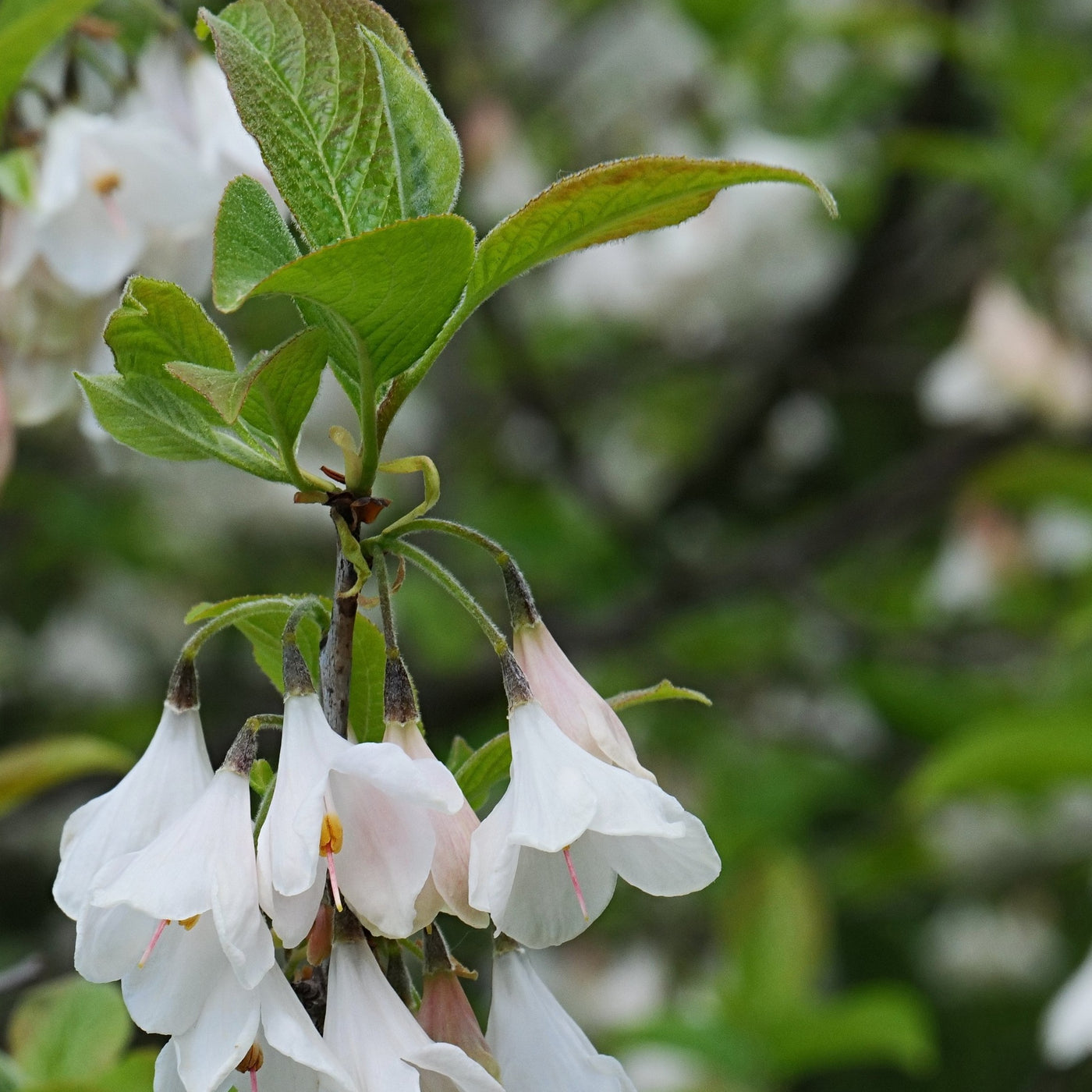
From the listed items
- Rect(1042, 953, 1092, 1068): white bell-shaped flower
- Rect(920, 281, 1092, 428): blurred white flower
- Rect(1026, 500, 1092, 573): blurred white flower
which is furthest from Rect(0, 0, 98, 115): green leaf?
Rect(1026, 500, 1092, 573): blurred white flower

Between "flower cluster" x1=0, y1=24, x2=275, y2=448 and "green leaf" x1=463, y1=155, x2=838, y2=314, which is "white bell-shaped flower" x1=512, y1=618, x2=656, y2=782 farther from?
"flower cluster" x1=0, y1=24, x2=275, y2=448

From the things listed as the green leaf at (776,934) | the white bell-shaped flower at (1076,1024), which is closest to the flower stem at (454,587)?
the white bell-shaped flower at (1076,1024)

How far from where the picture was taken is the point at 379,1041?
0.54 meters

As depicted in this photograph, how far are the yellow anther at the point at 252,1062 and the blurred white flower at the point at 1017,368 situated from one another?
2454 millimetres

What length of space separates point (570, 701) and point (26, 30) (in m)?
0.65

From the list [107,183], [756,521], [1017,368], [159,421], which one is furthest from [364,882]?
[756,521]

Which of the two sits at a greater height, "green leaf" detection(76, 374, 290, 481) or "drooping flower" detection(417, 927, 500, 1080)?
"green leaf" detection(76, 374, 290, 481)

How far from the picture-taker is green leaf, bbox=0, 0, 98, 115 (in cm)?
93

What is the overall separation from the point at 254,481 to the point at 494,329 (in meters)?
1.12

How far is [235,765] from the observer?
56 cm

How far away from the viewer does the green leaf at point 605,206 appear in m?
0.56

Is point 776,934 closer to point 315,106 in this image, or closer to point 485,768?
point 485,768

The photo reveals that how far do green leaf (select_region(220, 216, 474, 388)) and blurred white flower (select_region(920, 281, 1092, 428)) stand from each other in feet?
7.69

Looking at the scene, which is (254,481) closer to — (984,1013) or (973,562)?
(973,562)
